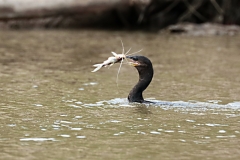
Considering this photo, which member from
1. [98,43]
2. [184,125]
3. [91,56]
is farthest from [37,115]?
[98,43]

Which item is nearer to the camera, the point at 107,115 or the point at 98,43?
the point at 107,115

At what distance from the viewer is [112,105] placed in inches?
394

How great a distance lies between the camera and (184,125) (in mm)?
8484

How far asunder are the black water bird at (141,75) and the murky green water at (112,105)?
0.24 metres

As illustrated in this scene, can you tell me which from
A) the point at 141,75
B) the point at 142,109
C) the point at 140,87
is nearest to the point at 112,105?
the point at 142,109

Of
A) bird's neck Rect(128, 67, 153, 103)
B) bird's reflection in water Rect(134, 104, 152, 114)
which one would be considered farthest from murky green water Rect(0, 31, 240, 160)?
bird's neck Rect(128, 67, 153, 103)

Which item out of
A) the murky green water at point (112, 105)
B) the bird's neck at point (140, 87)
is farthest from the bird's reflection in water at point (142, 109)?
the bird's neck at point (140, 87)

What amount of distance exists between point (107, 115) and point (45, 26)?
1498 cm

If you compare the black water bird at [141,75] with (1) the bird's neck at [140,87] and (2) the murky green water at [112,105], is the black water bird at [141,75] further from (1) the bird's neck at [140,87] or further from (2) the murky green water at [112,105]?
(2) the murky green water at [112,105]

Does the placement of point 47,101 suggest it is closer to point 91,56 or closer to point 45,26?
point 91,56

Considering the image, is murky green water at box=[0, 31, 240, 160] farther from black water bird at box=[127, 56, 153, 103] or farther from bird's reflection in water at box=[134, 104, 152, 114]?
black water bird at box=[127, 56, 153, 103]

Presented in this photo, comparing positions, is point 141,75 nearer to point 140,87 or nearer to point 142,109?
point 140,87

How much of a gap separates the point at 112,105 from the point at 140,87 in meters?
0.79

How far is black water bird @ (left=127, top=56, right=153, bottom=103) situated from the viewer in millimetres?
10430
